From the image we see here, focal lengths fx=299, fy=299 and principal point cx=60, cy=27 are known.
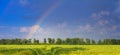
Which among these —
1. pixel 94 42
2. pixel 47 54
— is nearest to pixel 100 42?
pixel 94 42

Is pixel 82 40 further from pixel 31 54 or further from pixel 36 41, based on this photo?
pixel 31 54

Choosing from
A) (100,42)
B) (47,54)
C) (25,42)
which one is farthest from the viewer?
(25,42)

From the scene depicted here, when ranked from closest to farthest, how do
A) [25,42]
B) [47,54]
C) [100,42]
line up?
[47,54], [100,42], [25,42]

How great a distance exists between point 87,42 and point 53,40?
57.2ft

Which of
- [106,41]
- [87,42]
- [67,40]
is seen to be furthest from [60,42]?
[106,41]

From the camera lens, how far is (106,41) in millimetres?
133500

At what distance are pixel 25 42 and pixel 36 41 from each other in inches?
227

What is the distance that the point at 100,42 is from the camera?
431ft

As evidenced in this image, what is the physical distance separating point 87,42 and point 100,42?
5.99m

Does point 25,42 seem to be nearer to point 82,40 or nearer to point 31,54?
point 82,40

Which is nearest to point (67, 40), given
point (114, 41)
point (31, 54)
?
point (114, 41)

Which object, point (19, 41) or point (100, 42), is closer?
point (100, 42)

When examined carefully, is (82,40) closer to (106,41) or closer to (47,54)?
(106,41)

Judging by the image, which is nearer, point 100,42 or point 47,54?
point 47,54
